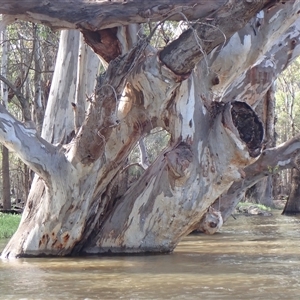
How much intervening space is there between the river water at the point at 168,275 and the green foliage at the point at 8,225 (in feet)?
14.5

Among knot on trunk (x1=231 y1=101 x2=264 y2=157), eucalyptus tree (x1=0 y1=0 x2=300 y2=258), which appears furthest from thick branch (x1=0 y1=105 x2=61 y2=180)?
knot on trunk (x1=231 y1=101 x2=264 y2=157)

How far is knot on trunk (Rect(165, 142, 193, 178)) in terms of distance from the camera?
7906 millimetres

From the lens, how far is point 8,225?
1360 cm

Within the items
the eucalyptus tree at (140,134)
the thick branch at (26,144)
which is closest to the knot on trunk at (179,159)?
A: the eucalyptus tree at (140,134)

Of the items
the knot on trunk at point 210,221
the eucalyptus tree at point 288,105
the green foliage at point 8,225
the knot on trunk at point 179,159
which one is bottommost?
the green foliage at point 8,225

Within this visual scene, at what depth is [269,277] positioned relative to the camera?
5.86 meters

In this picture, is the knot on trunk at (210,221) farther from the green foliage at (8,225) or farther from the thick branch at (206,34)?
the green foliage at (8,225)

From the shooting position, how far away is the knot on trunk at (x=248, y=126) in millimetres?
8008

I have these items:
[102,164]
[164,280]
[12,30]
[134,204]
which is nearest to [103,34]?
[102,164]

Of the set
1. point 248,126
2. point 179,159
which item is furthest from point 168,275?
point 248,126

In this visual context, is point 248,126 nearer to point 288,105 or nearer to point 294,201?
point 294,201

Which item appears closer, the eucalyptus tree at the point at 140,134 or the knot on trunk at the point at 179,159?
the eucalyptus tree at the point at 140,134

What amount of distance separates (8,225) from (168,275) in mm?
8146

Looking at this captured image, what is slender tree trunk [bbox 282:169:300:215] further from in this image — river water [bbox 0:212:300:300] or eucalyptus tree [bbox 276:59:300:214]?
river water [bbox 0:212:300:300]
